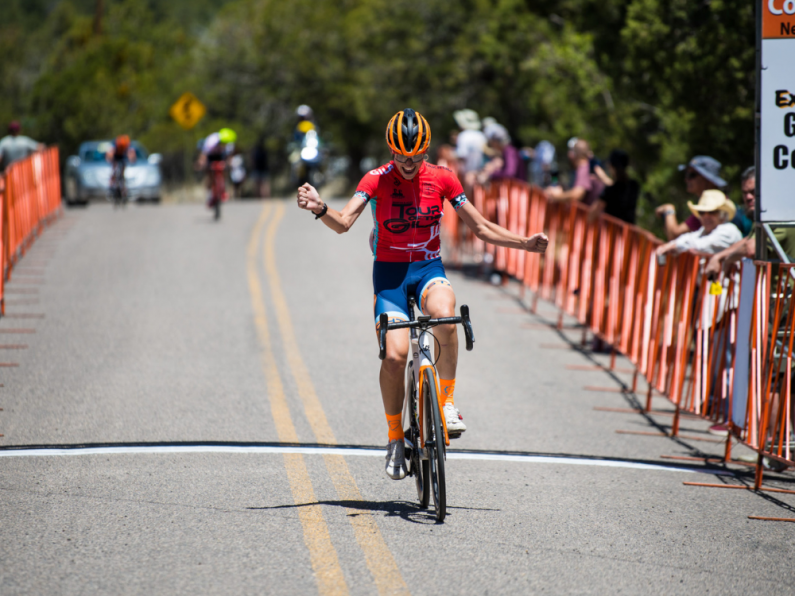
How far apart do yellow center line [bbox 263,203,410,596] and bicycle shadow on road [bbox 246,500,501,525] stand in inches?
2.7

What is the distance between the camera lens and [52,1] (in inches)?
4395

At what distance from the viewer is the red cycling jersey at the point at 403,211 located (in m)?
6.20

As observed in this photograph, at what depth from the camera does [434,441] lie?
224 inches

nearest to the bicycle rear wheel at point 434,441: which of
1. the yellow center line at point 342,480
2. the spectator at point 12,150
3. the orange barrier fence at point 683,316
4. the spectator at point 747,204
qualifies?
the yellow center line at point 342,480

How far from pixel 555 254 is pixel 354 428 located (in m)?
6.16

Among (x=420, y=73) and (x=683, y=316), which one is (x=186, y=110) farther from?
(x=683, y=316)

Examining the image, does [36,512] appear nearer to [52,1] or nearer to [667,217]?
[667,217]

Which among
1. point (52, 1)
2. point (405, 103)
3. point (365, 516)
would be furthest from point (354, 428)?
point (52, 1)

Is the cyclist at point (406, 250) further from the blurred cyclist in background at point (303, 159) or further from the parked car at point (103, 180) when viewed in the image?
the blurred cyclist in background at point (303, 159)

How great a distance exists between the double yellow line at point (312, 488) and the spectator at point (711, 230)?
3.42 meters

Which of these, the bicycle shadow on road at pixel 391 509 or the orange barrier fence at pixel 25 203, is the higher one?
the orange barrier fence at pixel 25 203

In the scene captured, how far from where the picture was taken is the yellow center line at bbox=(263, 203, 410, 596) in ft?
16.4

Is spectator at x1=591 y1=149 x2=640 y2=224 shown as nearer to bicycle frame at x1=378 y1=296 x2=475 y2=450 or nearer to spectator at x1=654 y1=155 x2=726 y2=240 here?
spectator at x1=654 y1=155 x2=726 y2=240

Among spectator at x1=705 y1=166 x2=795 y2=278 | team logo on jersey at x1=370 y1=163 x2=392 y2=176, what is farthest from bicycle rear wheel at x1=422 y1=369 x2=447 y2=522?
spectator at x1=705 y1=166 x2=795 y2=278
